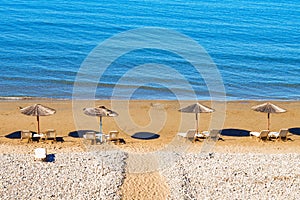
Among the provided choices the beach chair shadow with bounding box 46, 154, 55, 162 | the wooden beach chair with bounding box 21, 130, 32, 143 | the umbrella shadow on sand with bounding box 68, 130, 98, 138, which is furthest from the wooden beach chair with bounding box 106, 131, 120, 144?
the wooden beach chair with bounding box 21, 130, 32, 143

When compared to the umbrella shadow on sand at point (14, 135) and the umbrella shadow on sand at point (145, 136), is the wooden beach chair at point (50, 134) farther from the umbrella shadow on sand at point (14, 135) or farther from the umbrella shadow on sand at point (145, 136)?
the umbrella shadow on sand at point (145, 136)

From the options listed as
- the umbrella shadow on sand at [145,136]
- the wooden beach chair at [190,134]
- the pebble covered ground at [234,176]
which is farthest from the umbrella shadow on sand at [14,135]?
the pebble covered ground at [234,176]

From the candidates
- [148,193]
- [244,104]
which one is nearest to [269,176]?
[148,193]

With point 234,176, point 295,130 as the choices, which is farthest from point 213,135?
point 234,176

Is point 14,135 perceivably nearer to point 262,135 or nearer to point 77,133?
point 77,133

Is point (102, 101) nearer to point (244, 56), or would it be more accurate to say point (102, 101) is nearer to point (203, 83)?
point (203, 83)

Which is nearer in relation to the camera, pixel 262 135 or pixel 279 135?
pixel 262 135

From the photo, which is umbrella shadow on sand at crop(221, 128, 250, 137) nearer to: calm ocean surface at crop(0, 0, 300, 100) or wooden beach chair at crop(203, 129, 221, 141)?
wooden beach chair at crop(203, 129, 221, 141)
